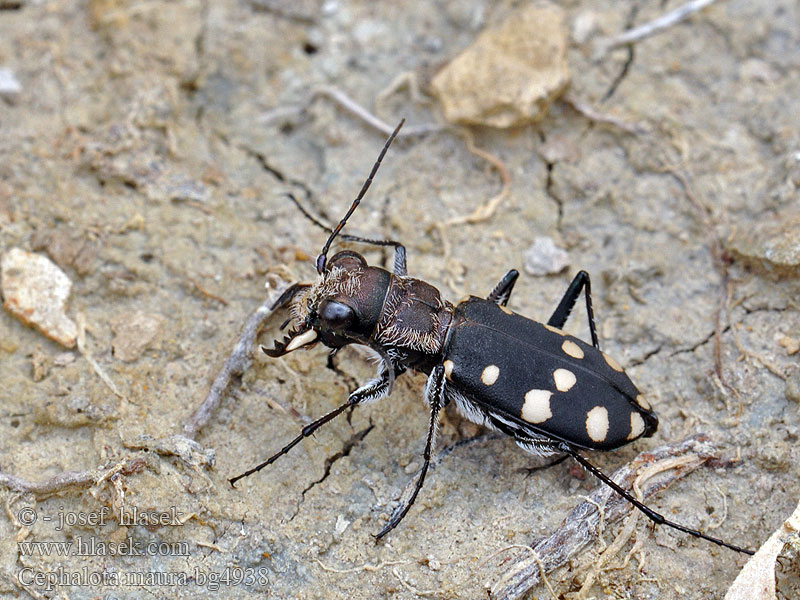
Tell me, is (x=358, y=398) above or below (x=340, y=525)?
above

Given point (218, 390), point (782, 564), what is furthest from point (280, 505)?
point (782, 564)

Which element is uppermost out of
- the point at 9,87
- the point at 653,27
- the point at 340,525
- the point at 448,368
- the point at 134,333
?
the point at 653,27

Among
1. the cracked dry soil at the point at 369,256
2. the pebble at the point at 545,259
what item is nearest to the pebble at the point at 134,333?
the cracked dry soil at the point at 369,256

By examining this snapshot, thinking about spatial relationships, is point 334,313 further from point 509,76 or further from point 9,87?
point 9,87

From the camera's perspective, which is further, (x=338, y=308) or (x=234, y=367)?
(x=234, y=367)

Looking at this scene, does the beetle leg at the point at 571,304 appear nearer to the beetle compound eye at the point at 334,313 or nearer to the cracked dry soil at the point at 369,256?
the cracked dry soil at the point at 369,256

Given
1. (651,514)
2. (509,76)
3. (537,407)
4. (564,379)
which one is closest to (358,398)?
(537,407)

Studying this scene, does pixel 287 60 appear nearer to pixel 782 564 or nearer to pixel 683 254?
pixel 683 254
